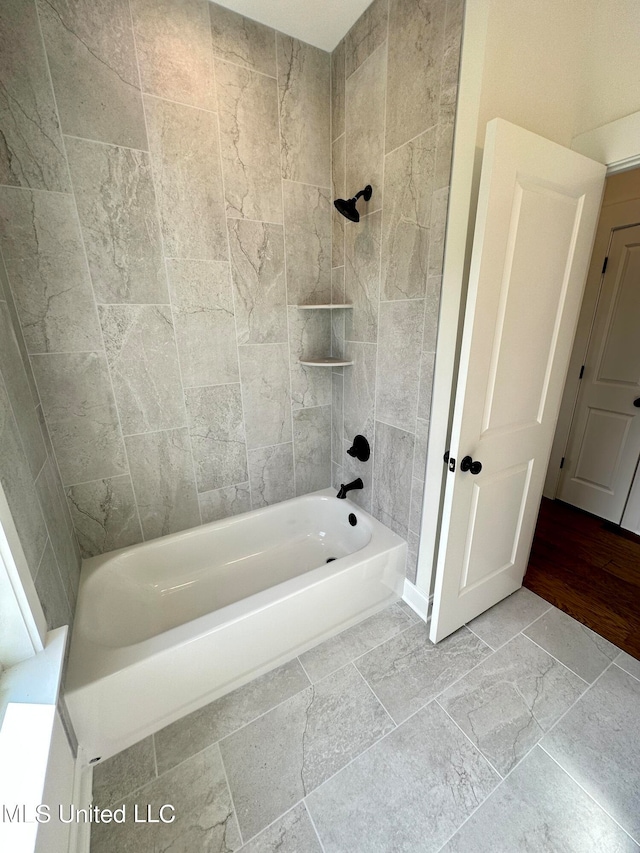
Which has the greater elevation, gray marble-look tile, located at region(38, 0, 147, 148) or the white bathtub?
gray marble-look tile, located at region(38, 0, 147, 148)

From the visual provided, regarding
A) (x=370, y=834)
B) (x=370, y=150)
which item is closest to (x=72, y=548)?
(x=370, y=834)

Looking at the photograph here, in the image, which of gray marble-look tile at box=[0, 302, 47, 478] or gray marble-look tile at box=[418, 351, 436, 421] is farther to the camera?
gray marble-look tile at box=[418, 351, 436, 421]

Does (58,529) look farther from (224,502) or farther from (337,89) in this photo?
(337,89)

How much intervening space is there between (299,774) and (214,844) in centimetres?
28

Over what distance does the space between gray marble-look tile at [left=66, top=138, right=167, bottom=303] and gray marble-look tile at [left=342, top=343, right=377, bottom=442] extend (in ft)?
3.28

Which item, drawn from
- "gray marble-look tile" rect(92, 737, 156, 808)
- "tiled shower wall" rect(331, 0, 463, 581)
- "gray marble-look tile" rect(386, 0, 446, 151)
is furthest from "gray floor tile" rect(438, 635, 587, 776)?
"gray marble-look tile" rect(386, 0, 446, 151)

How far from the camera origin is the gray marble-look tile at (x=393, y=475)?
63.2 inches

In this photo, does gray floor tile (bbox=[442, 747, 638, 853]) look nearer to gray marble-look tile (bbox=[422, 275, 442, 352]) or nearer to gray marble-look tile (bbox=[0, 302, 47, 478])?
gray marble-look tile (bbox=[422, 275, 442, 352])

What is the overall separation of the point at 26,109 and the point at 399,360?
1.65 m

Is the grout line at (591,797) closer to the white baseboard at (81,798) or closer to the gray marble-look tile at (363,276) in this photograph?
the white baseboard at (81,798)

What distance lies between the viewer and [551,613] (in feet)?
5.59

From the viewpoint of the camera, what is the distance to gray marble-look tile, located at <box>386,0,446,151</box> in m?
1.15

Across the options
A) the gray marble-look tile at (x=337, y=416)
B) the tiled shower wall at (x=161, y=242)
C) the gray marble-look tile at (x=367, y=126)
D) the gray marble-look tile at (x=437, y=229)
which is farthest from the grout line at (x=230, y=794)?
the gray marble-look tile at (x=367, y=126)

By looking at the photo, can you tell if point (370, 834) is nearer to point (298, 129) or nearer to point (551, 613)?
point (551, 613)
